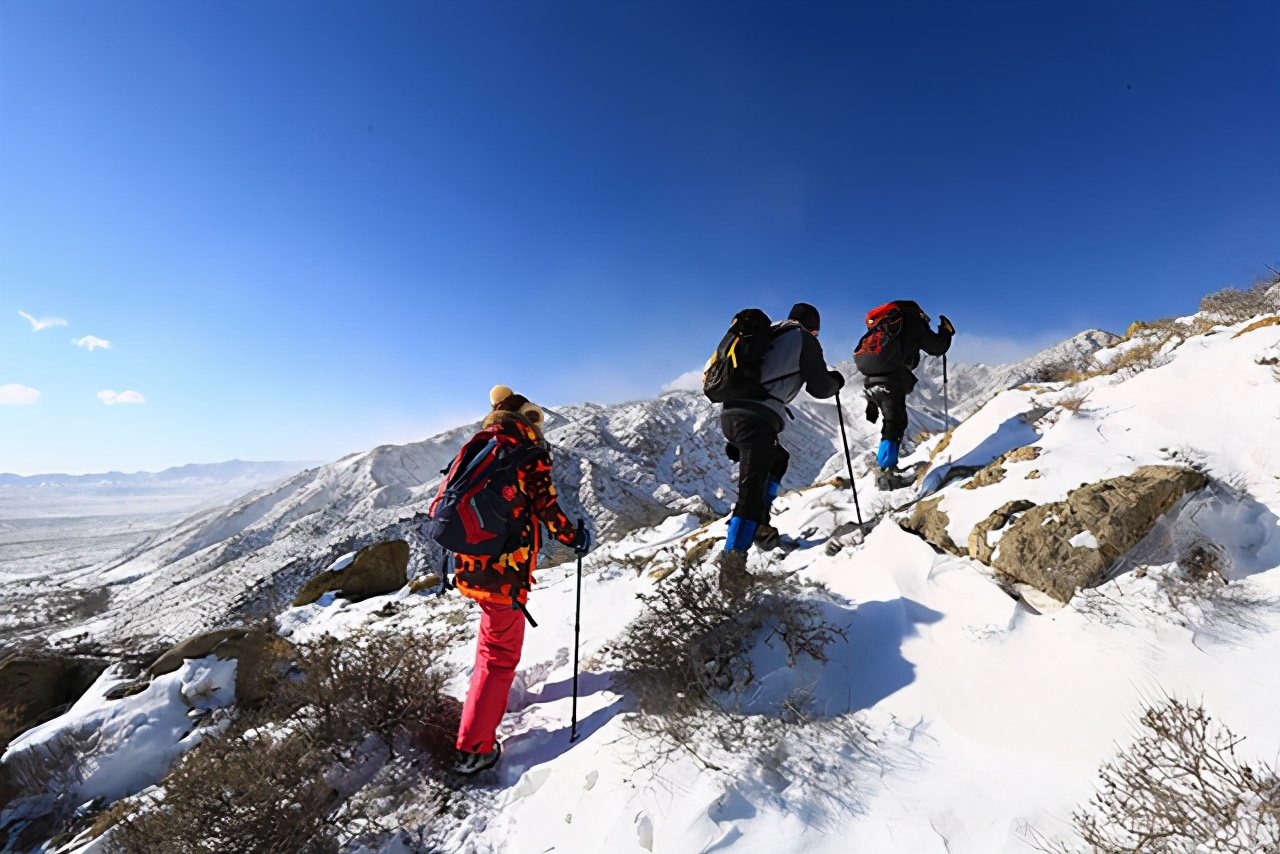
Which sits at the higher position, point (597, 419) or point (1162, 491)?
point (597, 419)

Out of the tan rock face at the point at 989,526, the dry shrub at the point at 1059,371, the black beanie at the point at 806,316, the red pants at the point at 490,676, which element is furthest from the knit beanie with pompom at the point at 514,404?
the dry shrub at the point at 1059,371

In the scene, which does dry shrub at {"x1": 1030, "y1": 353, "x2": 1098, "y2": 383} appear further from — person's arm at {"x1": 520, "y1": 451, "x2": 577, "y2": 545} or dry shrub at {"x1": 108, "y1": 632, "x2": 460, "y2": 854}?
dry shrub at {"x1": 108, "y1": 632, "x2": 460, "y2": 854}

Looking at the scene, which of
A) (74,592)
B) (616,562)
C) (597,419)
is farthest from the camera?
(597,419)

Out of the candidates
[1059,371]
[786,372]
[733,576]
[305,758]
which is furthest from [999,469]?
[305,758]

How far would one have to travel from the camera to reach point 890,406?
229 inches

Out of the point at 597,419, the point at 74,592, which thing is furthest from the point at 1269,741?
the point at 74,592

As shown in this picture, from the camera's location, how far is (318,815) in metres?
2.79

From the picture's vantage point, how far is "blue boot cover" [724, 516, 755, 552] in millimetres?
4398

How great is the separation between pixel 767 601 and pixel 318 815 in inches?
114

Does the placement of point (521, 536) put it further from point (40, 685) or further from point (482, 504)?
point (40, 685)

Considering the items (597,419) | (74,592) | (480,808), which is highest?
(597,419)

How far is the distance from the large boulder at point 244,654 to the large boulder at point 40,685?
2217 millimetres

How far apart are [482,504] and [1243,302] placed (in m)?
10.3

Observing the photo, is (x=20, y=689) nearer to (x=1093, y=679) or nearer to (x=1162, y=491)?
(x=1093, y=679)
